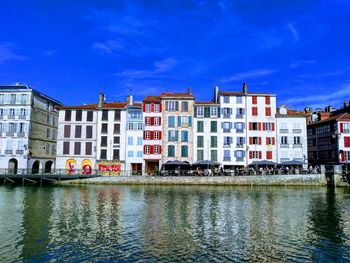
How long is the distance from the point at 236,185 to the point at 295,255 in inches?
1411

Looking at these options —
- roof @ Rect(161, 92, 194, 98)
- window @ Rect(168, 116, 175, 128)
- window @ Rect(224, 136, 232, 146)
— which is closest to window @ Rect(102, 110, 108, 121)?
roof @ Rect(161, 92, 194, 98)

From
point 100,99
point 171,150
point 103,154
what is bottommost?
point 103,154

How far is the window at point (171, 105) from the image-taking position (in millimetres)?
60688

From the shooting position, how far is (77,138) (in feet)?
197

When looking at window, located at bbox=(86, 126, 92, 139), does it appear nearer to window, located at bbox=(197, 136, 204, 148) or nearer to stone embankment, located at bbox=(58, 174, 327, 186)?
stone embankment, located at bbox=(58, 174, 327, 186)

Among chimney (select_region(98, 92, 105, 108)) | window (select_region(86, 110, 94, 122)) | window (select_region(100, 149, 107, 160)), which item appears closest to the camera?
window (select_region(100, 149, 107, 160))

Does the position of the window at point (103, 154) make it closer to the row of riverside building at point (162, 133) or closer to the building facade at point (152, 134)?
the row of riverside building at point (162, 133)

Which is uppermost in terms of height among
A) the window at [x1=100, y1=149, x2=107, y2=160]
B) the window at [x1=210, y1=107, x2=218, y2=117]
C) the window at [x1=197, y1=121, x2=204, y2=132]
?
the window at [x1=210, y1=107, x2=218, y2=117]

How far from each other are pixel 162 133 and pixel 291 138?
935 inches

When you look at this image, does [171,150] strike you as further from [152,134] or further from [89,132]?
[89,132]

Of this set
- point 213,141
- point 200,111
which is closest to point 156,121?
point 200,111

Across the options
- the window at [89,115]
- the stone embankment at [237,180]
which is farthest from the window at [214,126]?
the window at [89,115]

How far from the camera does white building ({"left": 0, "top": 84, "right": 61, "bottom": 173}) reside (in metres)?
58.5

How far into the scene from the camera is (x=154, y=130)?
6012 cm
